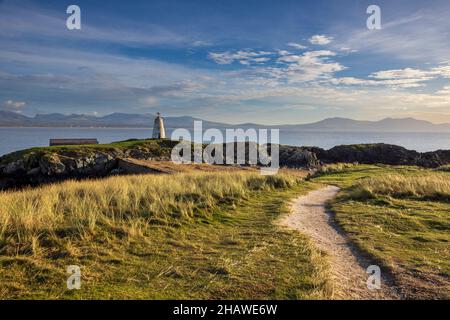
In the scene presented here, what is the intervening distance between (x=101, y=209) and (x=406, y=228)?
9403mm

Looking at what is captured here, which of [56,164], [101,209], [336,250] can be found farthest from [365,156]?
[101,209]

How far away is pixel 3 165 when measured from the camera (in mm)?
26625

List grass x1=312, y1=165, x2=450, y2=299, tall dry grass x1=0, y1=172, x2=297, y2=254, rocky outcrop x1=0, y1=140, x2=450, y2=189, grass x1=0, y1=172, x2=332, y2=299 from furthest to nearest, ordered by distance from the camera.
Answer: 1. rocky outcrop x1=0, y1=140, x2=450, y2=189
2. tall dry grass x1=0, y1=172, x2=297, y2=254
3. grass x1=312, y1=165, x2=450, y2=299
4. grass x1=0, y1=172, x2=332, y2=299

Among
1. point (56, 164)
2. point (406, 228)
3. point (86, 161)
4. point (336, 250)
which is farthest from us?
point (86, 161)

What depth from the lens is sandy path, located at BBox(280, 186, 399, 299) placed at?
213 inches

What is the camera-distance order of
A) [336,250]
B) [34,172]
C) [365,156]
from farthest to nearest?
[365,156] < [34,172] < [336,250]

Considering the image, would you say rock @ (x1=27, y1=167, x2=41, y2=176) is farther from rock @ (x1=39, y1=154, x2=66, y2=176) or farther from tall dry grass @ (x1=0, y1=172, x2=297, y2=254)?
tall dry grass @ (x1=0, y1=172, x2=297, y2=254)

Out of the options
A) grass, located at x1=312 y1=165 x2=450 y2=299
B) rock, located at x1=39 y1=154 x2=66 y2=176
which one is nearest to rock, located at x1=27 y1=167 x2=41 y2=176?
rock, located at x1=39 y1=154 x2=66 y2=176

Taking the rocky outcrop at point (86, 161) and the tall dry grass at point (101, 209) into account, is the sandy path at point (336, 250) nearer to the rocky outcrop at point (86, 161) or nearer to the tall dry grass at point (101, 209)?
the tall dry grass at point (101, 209)

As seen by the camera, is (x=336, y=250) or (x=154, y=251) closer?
(x=154, y=251)

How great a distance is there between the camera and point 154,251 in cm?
697

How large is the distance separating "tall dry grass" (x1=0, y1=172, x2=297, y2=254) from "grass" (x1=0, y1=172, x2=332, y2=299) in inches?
1.5

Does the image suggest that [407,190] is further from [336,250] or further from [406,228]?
[336,250]
